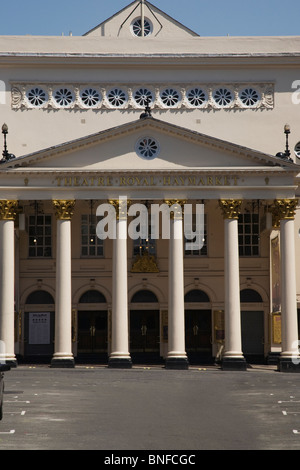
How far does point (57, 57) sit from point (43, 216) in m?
7.93

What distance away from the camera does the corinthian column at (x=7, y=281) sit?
47438 millimetres

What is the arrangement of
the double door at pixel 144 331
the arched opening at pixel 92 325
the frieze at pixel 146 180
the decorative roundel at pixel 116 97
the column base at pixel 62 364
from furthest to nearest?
the decorative roundel at pixel 116 97
the double door at pixel 144 331
the arched opening at pixel 92 325
the frieze at pixel 146 180
the column base at pixel 62 364

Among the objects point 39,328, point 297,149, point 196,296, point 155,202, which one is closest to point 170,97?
point 155,202

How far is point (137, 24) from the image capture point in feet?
185

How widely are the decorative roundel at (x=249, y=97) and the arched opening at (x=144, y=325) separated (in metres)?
10.7

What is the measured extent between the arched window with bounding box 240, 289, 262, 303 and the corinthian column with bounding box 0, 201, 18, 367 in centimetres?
1215

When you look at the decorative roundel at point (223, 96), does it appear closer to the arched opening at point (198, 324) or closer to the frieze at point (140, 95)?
the frieze at point (140, 95)

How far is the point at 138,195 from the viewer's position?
4819 cm

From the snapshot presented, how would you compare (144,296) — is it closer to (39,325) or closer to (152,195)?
(39,325)

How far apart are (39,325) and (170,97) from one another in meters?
13.2

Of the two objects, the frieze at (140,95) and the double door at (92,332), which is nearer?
the double door at (92,332)

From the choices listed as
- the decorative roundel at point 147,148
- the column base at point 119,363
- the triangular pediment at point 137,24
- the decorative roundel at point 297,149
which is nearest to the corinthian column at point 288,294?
the decorative roundel at point 147,148

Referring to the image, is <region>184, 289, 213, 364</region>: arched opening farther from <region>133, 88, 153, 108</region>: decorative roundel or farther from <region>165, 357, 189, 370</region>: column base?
<region>133, 88, 153, 108</region>: decorative roundel

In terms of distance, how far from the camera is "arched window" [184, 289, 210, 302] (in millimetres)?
53750
